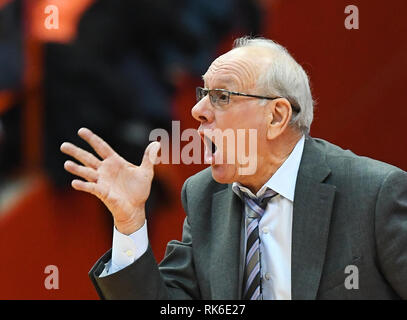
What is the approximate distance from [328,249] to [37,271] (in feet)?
6.42

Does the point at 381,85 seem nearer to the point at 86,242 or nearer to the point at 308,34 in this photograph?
the point at 308,34

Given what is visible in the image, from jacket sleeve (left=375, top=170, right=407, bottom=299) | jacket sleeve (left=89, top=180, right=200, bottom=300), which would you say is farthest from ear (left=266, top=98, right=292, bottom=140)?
jacket sleeve (left=89, top=180, right=200, bottom=300)

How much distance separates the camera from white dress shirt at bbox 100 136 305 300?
2.08 meters

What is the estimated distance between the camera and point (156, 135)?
3.56 m

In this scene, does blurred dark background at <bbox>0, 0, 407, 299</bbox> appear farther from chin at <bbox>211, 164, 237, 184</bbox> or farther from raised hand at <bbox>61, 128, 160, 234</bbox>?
raised hand at <bbox>61, 128, 160, 234</bbox>

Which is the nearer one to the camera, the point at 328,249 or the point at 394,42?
the point at 328,249

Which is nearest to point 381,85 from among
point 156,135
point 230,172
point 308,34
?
point 308,34

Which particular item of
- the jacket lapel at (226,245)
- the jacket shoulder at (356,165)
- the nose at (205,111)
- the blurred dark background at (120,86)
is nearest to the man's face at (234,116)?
the nose at (205,111)

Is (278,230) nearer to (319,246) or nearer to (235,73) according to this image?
(319,246)

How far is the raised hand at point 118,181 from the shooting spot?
2.03 meters

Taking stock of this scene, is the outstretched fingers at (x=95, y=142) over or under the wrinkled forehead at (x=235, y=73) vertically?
under

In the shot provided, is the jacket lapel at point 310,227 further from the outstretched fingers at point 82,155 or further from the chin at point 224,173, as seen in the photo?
the outstretched fingers at point 82,155

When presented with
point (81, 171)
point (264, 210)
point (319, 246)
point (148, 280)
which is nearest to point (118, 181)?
point (81, 171)
